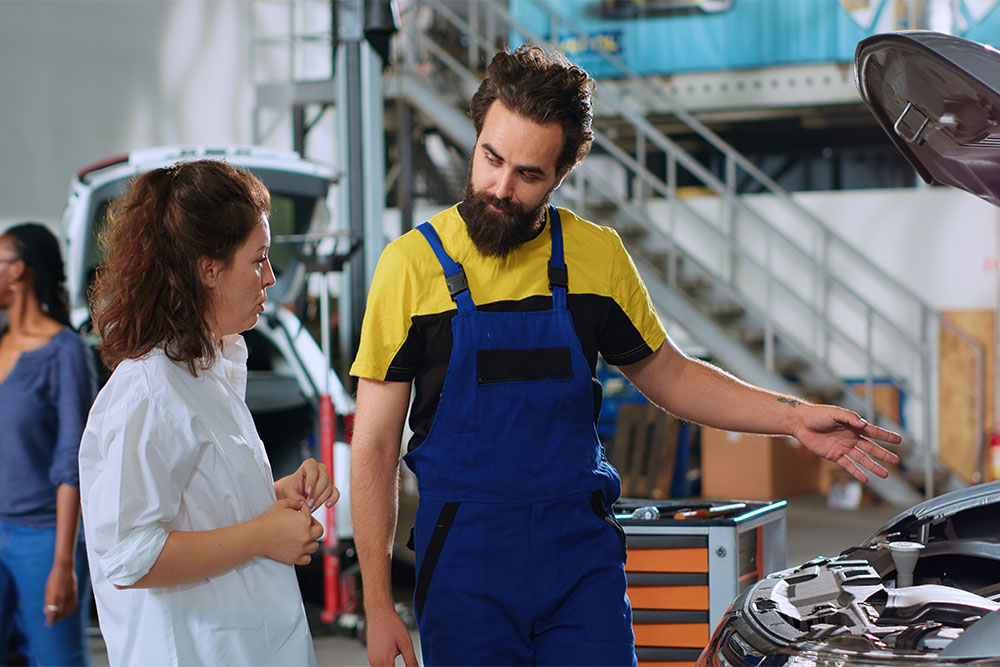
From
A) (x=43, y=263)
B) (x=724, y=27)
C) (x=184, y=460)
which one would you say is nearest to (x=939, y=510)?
(x=184, y=460)

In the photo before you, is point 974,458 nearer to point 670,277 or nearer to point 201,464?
point 670,277

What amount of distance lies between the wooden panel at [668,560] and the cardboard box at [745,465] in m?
5.96

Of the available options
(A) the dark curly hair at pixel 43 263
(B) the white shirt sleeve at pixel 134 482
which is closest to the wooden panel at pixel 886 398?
(A) the dark curly hair at pixel 43 263

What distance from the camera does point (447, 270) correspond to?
1.93 meters

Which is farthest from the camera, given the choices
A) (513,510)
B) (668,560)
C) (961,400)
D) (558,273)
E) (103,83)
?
(961,400)

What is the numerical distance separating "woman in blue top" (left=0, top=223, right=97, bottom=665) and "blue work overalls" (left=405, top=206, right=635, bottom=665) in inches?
53.3

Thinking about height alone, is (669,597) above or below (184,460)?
below

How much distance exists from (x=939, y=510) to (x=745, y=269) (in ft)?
26.5

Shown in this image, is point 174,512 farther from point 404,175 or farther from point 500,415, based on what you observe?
point 404,175

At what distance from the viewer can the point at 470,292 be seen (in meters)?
1.94

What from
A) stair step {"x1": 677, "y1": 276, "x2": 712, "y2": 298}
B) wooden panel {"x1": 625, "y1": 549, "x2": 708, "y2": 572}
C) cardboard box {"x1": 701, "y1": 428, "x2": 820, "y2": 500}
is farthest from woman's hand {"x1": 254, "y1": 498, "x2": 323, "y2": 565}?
stair step {"x1": 677, "y1": 276, "x2": 712, "y2": 298}

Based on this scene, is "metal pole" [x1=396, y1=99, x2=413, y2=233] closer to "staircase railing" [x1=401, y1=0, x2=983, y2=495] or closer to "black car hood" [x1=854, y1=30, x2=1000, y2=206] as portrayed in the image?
"staircase railing" [x1=401, y1=0, x2=983, y2=495]

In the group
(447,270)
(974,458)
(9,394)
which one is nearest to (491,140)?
(447,270)

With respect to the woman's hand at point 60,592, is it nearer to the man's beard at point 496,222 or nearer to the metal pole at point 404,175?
the man's beard at point 496,222
